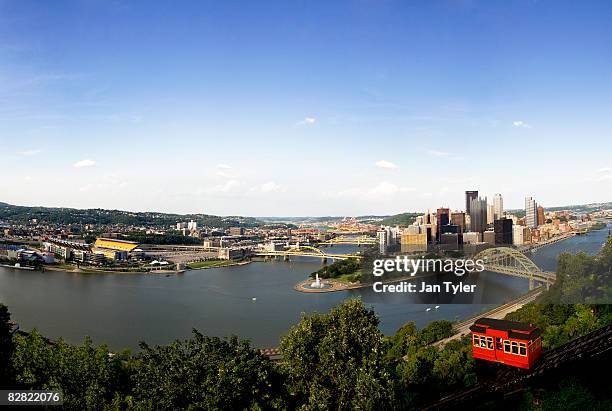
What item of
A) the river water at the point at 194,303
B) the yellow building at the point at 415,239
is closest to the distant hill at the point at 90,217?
the river water at the point at 194,303

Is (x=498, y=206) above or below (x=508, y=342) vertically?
above

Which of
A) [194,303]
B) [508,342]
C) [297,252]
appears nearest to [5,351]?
[508,342]

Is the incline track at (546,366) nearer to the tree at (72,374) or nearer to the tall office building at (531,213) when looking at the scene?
the tall office building at (531,213)

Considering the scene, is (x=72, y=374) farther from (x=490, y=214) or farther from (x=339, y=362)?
(x=490, y=214)

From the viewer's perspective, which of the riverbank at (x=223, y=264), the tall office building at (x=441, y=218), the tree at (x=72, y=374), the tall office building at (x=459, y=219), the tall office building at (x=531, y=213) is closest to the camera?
the tree at (x=72, y=374)

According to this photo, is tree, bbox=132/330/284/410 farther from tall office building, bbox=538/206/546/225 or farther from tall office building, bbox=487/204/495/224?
tall office building, bbox=538/206/546/225

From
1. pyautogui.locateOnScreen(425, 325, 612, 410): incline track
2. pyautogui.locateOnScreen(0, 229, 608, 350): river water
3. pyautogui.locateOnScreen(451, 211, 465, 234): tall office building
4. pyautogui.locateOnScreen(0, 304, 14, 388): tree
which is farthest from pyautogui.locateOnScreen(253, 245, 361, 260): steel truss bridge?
pyautogui.locateOnScreen(425, 325, 612, 410): incline track
